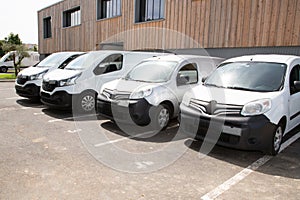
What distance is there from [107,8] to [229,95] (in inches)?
597

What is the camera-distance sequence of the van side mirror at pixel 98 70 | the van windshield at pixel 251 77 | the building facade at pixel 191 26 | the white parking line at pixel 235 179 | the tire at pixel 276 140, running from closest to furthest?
1. the white parking line at pixel 235 179
2. the tire at pixel 276 140
3. the van windshield at pixel 251 77
4. the van side mirror at pixel 98 70
5. the building facade at pixel 191 26

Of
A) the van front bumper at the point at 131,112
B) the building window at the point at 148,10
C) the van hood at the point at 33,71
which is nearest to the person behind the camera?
the van front bumper at the point at 131,112

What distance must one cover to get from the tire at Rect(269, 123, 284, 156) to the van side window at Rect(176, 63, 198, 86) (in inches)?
91.2

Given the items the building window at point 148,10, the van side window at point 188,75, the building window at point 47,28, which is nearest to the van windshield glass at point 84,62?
the van side window at point 188,75

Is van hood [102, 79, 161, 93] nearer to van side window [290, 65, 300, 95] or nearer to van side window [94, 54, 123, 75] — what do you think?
van side window [94, 54, 123, 75]

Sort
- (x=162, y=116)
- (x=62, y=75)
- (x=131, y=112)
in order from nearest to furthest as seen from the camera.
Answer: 1. (x=131, y=112)
2. (x=162, y=116)
3. (x=62, y=75)

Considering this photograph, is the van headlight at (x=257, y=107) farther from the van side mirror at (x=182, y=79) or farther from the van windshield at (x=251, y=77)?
the van side mirror at (x=182, y=79)

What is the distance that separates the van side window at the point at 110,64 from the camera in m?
7.02

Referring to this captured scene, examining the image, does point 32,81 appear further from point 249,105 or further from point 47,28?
point 47,28

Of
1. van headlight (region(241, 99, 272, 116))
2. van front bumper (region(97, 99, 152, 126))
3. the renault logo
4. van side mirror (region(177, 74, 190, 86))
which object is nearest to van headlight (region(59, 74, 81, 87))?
van front bumper (region(97, 99, 152, 126))

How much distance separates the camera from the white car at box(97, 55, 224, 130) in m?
5.14

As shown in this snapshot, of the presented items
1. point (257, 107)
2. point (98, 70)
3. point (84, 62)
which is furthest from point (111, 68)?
point (257, 107)

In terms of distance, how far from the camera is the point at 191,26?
11.4m

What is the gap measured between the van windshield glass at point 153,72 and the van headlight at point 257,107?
6.81 ft
